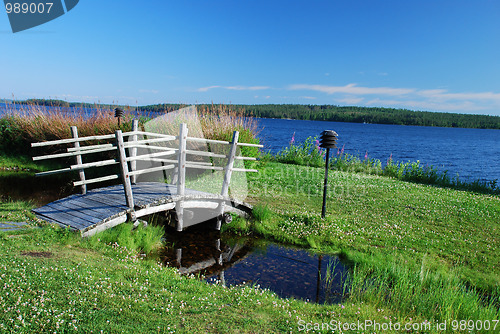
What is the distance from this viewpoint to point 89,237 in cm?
735

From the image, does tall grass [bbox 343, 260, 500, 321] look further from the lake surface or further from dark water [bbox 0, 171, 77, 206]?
the lake surface

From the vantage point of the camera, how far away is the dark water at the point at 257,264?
6.83 m

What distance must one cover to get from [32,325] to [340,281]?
217 inches

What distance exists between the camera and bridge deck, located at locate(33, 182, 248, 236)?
7.75m

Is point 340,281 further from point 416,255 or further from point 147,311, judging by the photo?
point 147,311

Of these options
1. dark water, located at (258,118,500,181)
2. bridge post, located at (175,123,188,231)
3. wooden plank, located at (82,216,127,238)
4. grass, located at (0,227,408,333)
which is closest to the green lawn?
grass, located at (0,227,408,333)

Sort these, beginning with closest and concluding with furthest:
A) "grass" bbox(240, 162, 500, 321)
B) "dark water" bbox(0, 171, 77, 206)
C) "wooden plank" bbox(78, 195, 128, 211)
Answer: "grass" bbox(240, 162, 500, 321) < "wooden plank" bbox(78, 195, 128, 211) < "dark water" bbox(0, 171, 77, 206)

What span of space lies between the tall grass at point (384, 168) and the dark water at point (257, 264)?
12.3 metres

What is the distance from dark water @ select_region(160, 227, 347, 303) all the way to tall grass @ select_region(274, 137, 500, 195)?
40.4 ft

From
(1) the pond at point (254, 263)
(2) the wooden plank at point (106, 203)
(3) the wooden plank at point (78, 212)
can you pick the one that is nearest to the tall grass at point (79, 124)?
(1) the pond at point (254, 263)

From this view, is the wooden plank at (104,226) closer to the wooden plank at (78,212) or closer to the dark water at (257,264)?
the wooden plank at (78,212)

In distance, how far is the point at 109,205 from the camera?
8656mm

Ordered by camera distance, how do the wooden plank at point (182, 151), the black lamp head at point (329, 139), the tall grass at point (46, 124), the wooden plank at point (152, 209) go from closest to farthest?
the wooden plank at point (152, 209)
the wooden plank at point (182, 151)
the black lamp head at point (329, 139)
the tall grass at point (46, 124)

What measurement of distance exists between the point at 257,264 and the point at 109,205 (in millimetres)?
4126
